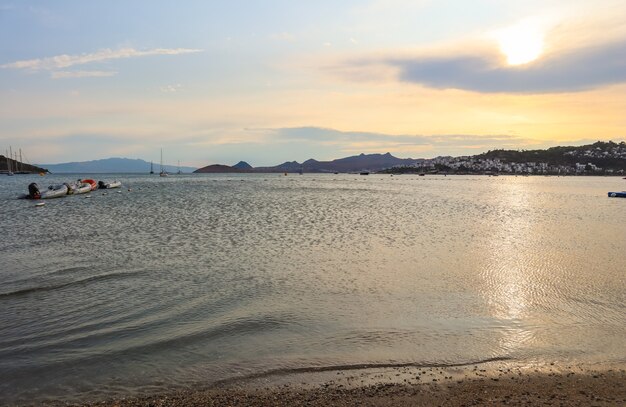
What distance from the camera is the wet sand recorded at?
9211 mm

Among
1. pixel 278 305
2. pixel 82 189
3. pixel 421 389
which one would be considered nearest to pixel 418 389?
pixel 421 389

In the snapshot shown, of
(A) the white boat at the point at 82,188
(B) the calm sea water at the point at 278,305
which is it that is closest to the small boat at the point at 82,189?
(A) the white boat at the point at 82,188

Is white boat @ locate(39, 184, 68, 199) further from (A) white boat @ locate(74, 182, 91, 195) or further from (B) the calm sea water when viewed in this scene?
(B) the calm sea water

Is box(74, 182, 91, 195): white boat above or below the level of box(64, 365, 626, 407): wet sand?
above

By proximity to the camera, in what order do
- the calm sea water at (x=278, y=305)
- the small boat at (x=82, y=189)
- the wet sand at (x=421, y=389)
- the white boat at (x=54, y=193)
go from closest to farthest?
the wet sand at (x=421, y=389) < the calm sea water at (x=278, y=305) < the white boat at (x=54, y=193) < the small boat at (x=82, y=189)

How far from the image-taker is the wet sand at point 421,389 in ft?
30.2

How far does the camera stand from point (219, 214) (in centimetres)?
5116

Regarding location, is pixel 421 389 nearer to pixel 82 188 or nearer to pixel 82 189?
pixel 82 189

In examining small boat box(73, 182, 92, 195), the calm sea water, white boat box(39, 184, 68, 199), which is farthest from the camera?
small boat box(73, 182, 92, 195)

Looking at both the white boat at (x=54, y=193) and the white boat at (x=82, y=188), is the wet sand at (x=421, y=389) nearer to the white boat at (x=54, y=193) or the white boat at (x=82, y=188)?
the white boat at (x=54, y=193)

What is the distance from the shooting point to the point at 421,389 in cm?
984

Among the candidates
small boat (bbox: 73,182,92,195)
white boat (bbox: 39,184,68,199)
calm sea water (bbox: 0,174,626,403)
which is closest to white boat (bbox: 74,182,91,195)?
small boat (bbox: 73,182,92,195)

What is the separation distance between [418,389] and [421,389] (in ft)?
0.22

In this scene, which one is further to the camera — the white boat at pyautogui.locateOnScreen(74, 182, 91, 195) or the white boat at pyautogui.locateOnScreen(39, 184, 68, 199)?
the white boat at pyautogui.locateOnScreen(74, 182, 91, 195)
